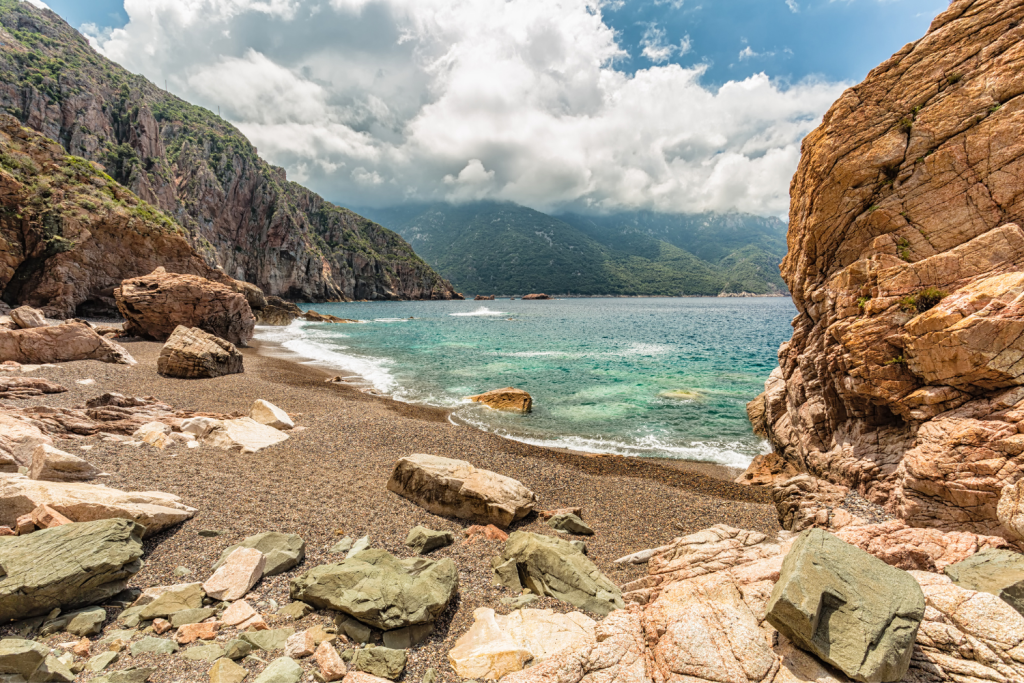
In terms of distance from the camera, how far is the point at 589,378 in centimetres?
2800

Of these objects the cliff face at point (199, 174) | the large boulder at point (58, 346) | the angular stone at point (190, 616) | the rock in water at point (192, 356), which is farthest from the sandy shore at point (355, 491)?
the cliff face at point (199, 174)

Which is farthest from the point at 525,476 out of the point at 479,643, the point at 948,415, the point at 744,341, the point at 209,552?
the point at 744,341

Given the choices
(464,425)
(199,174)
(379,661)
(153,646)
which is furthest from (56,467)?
(199,174)

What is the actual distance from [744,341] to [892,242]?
147 ft

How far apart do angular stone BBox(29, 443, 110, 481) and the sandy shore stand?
0.57 metres

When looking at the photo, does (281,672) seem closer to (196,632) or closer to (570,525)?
(196,632)

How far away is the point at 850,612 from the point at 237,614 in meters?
7.00

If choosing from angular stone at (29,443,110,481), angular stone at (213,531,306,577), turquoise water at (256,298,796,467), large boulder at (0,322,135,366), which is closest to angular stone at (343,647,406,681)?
angular stone at (213,531,306,577)

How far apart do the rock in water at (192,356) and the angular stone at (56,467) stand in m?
13.6

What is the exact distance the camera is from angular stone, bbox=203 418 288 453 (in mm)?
10539

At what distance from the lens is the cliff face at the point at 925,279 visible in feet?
25.1

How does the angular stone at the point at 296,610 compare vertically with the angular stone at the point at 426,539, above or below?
above

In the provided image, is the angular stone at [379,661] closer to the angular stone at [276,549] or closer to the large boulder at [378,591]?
the large boulder at [378,591]

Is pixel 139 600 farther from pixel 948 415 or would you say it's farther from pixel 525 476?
pixel 948 415
